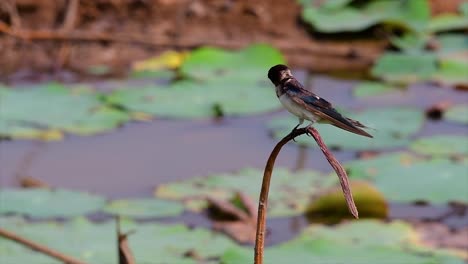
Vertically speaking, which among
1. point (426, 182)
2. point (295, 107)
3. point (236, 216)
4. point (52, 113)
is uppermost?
point (52, 113)

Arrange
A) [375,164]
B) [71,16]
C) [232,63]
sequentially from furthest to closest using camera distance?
[71,16] < [232,63] < [375,164]

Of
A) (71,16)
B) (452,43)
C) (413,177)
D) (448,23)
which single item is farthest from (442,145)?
(71,16)

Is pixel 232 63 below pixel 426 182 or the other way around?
the other way around

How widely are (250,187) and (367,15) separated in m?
2.68

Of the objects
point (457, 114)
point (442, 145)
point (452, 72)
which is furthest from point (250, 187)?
point (452, 72)

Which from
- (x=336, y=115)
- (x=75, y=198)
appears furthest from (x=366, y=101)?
(x=336, y=115)

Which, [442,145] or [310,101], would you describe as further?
[442,145]

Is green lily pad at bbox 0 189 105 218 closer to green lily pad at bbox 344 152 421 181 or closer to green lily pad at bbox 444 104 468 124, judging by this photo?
green lily pad at bbox 344 152 421 181

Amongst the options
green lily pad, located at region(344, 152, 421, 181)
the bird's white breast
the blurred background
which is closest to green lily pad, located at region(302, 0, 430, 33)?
the blurred background

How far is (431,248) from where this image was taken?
340 cm

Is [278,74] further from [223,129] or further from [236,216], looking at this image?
[223,129]

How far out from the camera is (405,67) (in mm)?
5887

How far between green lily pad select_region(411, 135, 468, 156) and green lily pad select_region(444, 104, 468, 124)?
332mm

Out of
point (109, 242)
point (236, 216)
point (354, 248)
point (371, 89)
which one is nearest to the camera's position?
point (354, 248)
